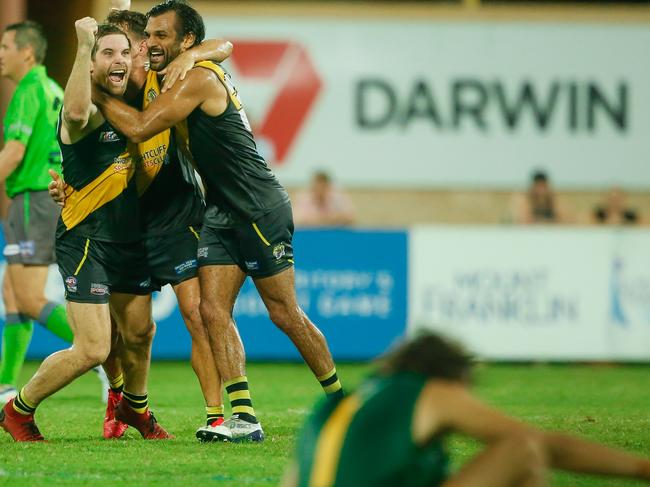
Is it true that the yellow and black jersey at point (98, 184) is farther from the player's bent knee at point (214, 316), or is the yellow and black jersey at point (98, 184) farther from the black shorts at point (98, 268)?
the player's bent knee at point (214, 316)

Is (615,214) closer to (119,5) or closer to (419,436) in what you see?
(119,5)

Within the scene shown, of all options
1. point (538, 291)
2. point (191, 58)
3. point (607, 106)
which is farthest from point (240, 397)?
point (607, 106)

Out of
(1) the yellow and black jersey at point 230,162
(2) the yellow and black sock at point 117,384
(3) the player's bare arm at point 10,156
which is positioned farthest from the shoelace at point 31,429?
(3) the player's bare arm at point 10,156

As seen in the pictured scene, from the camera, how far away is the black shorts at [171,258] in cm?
756

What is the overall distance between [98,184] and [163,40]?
893 millimetres

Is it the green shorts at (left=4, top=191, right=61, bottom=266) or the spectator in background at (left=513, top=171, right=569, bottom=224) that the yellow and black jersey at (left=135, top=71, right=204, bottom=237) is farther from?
the spectator in background at (left=513, top=171, right=569, bottom=224)

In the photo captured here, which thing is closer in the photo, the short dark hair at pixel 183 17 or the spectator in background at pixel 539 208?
the short dark hair at pixel 183 17

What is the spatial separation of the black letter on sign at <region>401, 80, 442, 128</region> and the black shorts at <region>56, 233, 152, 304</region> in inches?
419

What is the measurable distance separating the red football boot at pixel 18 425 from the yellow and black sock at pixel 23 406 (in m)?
0.02

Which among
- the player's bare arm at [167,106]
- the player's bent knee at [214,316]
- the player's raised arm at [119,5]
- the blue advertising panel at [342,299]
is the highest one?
the player's raised arm at [119,5]

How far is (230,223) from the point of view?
757cm

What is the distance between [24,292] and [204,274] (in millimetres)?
2659

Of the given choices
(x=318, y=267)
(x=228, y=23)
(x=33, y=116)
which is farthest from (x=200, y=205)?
(x=228, y=23)

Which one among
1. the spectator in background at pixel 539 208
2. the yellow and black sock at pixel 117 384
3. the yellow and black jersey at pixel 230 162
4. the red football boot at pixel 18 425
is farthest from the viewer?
the spectator in background at pixel 539 208
